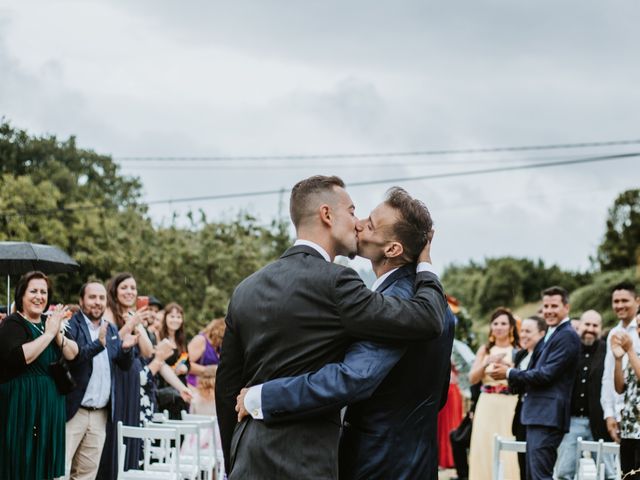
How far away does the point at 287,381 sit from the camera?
361 centimetres

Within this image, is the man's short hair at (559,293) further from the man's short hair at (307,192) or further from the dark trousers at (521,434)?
the man's short hair at (307,192)

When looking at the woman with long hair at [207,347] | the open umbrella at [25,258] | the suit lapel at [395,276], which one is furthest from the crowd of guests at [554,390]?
the open umbrella at [25,258]

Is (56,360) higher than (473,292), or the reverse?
(473,292)

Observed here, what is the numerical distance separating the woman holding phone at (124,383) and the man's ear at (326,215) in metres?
5.34

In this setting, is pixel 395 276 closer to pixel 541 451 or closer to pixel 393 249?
pixel 393 249

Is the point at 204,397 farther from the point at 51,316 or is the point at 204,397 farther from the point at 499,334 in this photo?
the point at 51,316

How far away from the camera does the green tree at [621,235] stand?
32656mm

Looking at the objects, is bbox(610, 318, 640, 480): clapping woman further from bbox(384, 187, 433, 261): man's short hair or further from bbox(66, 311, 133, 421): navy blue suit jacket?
bbox(66, 311, 133, 421): navy blue suit jacket

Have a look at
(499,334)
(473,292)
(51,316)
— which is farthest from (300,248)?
(473,292)

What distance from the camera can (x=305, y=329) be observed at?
3648mm

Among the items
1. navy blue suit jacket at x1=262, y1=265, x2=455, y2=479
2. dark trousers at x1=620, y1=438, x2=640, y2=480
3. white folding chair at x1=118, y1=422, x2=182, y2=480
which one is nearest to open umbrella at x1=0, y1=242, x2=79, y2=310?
white folding chair at x1=118, y1=422, x2=182, y2=480

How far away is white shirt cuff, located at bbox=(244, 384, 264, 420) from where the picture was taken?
3635mm

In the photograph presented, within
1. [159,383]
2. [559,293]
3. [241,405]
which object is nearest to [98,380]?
[159,383]

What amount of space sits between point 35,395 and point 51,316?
65cm
